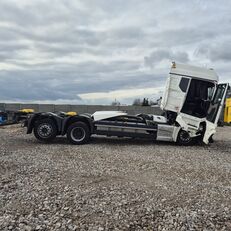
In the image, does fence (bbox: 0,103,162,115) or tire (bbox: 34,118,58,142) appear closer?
tire (bbox: 34,118,58,142)

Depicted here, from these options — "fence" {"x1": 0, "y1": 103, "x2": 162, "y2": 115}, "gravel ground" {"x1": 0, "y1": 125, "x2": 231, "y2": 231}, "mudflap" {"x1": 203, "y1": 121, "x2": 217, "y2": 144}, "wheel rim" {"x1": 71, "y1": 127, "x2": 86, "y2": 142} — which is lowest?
"gravel ground" {"x1": 0, "y1": 125, "x2": 231, "y2": 231}

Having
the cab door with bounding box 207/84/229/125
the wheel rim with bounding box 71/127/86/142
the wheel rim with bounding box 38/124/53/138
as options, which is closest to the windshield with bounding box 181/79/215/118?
the cab door with bounding box 207/84/229/125

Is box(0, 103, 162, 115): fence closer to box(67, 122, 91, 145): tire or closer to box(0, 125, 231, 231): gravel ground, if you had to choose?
box(67, 122, 91, 145): tire

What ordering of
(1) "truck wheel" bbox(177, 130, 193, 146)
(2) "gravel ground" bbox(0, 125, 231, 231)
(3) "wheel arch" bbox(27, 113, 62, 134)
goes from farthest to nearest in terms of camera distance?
(1) "truck wheel" bbox(177, 130, 193, 146) → (3) "wheel arch" bbox(27, 113, 62, 134) → (2) "gravel ground" bbox(0, 125, 231, 231)

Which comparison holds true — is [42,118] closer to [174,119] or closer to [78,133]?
[78,133]

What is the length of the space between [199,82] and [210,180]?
19.3 feet

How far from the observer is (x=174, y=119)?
41.5ft

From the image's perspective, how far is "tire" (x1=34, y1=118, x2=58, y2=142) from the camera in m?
11.9

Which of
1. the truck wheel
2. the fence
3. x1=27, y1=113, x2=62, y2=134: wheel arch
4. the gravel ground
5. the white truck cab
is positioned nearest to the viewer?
the gravel ground

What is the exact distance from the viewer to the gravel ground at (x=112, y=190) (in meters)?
4.62

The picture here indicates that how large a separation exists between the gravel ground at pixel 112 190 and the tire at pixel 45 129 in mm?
1348

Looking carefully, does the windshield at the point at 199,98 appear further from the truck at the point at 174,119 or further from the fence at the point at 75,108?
the fence at the point at 75,108

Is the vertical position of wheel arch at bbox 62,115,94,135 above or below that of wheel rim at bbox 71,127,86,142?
above

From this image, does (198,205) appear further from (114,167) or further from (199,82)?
(199,82)
